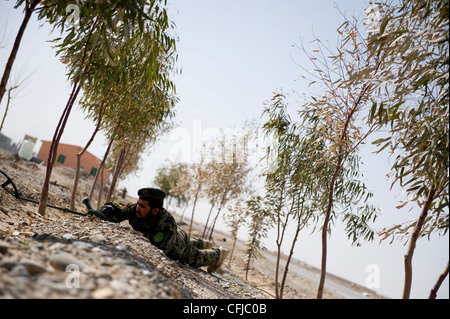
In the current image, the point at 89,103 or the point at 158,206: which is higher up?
the point at 89,103

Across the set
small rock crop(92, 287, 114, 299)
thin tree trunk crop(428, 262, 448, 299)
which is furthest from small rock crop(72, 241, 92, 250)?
thin tree trunk crop(428, 262, 448, 299)

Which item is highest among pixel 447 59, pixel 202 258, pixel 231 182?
pixel 447 59

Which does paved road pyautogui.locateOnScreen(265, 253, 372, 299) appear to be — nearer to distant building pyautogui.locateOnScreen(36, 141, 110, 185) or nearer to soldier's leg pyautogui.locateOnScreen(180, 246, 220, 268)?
soldier's leg pyautogui.locateOnScreen(180, 246, 220, 268)

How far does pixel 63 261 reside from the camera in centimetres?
186

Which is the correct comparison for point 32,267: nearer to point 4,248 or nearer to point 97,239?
point 4,248

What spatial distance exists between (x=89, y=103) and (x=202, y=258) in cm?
475

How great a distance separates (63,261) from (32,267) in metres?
0.20

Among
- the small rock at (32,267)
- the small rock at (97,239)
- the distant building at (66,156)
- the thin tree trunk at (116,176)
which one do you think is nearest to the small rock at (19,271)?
the small rock at (32,267)

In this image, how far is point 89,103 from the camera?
686 centimetres

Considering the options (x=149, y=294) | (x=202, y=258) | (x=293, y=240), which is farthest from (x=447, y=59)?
(x=293, y=240)

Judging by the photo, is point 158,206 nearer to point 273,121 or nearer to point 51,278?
point 51,278

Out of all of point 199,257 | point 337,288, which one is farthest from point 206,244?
point 337,288

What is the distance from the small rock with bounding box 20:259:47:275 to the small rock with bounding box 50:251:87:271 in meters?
0.12
